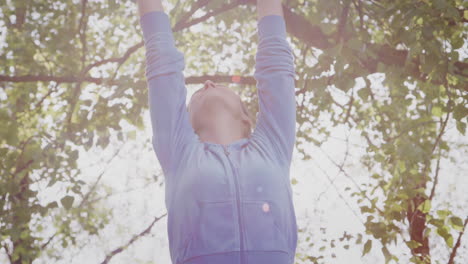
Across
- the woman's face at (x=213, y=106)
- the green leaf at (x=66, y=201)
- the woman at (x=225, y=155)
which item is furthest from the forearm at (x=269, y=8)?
the green leaf at (x=66, y=201)

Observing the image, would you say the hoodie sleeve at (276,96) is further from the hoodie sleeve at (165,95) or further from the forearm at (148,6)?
the forearm at (148,6)

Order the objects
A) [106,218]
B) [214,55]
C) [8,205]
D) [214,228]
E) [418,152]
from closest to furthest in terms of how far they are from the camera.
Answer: [214,228] < [418,152] < [8,205] < [214,55] < [106,218]

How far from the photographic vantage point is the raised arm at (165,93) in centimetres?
159

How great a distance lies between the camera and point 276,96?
176cm

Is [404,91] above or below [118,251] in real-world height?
above

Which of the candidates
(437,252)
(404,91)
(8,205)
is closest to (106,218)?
(8,205)

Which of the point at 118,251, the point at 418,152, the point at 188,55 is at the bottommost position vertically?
the point at 118,251

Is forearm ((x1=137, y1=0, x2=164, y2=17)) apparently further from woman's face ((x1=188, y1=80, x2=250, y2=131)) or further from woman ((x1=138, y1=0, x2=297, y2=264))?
woman's face ((x1=188, y1=80, x2=250, y2=131))

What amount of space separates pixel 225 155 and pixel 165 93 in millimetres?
381

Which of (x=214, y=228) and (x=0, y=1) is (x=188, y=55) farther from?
(x=214, y=228)

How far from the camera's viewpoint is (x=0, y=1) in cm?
389

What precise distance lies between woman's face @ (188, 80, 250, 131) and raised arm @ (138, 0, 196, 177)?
8.6 inches

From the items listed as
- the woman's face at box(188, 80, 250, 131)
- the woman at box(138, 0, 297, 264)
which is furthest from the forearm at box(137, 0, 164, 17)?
the woman's face at box(188, 80, 250, 131)

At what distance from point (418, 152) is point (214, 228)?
1.98 m
